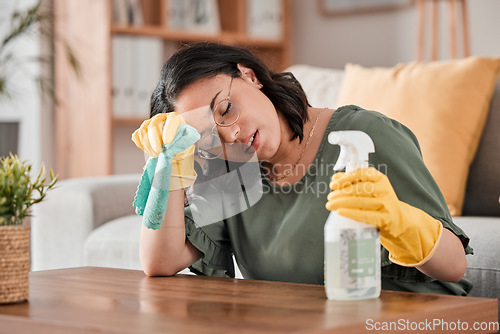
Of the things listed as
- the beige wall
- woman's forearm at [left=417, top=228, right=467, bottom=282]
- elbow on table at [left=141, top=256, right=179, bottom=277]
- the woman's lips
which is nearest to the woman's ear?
the woman's lips

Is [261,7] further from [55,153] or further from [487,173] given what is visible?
[487,173]

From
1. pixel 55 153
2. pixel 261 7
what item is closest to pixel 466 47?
pixel 261 7

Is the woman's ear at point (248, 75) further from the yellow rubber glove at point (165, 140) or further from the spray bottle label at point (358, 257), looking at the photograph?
the spray bottle label at point (358, 257)

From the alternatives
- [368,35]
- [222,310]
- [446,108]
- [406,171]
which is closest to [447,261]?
[406,171]

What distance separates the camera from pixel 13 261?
2.72 feet

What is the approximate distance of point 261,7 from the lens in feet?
11.2

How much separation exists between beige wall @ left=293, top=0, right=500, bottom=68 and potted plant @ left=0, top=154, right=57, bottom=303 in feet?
8.27

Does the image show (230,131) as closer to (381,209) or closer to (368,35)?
(381,209)

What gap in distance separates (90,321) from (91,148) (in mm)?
2328

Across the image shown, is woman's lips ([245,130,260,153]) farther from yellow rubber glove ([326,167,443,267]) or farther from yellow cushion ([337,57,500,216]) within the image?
yellow cushion ([337,57,500,216])

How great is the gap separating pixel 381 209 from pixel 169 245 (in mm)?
460

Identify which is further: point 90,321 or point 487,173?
point 487,173

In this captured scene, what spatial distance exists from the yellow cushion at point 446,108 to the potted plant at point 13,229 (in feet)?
3.99

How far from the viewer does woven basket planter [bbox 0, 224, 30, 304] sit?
819 millimetres
